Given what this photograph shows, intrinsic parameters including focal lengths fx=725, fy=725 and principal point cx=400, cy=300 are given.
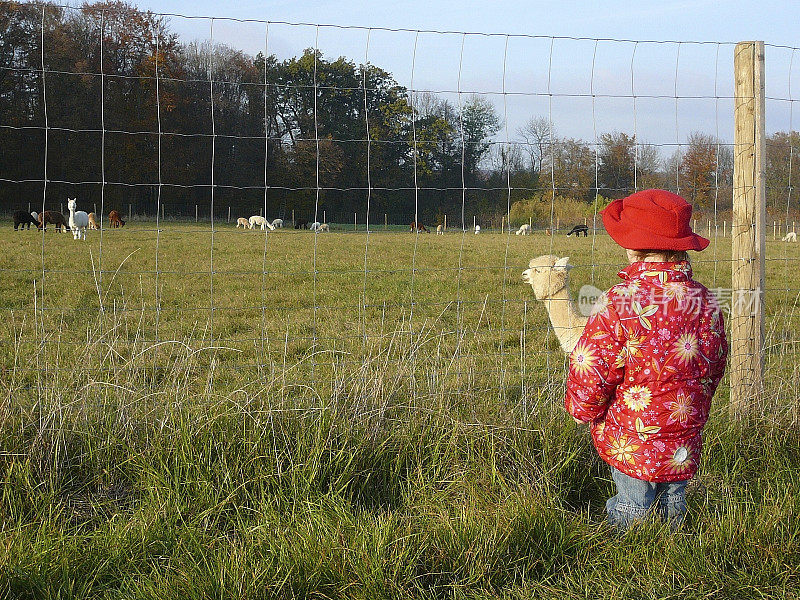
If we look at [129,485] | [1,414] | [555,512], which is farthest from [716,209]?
[1,414]

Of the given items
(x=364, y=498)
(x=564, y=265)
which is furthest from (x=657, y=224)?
(x=564, y=265)

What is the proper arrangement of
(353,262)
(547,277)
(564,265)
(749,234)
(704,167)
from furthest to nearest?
(353,262), (547,277), (564,265), (704,167), (749,234)

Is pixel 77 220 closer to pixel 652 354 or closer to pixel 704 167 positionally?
pixel 704 167

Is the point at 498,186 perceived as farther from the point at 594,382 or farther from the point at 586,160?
the point at 594,382

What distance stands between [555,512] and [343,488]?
95 centimetres

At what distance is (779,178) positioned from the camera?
5.41 metres

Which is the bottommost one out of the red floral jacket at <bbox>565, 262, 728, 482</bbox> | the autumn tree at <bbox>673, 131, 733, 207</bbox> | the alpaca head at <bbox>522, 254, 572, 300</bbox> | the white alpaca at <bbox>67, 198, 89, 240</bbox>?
the red floral jacket at <bbox>565, 262, 728, 482</bbox>

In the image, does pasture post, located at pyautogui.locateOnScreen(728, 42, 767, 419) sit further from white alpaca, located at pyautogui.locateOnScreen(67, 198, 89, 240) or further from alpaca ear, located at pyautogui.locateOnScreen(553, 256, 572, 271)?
white alpaca, located at pyautogui.locateOnScreen(67, 198, 89, 240)

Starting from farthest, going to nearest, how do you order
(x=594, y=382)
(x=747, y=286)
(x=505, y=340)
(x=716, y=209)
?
(x=505, y=340) → (x=716, y=209) → (x=747, y=286) → (x=594, y=382)

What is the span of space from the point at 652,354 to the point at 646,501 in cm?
65

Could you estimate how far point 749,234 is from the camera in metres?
4.46

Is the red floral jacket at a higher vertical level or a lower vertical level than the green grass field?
higher

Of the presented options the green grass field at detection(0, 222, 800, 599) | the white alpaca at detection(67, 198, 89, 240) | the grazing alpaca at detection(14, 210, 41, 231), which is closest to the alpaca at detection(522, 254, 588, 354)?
the green grass field at detection(0, 222, 800, 599)

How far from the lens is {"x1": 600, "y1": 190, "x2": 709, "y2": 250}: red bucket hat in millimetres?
2865
